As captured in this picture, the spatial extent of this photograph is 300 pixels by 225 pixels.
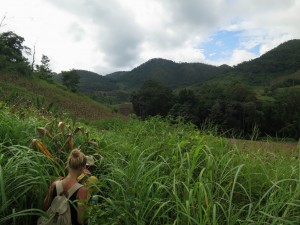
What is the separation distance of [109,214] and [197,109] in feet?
92.7

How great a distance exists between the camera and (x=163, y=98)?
39.7m

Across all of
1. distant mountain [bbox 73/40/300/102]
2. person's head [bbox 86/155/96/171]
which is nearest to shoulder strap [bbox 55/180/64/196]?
person's head [bbox 86/155/96/171]

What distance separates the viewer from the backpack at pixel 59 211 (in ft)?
7.49

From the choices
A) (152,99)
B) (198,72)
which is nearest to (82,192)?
(152,99)

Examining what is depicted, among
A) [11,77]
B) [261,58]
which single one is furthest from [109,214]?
[261,58]

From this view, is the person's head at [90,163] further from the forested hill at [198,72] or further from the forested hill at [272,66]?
the forested hill at [272,66]

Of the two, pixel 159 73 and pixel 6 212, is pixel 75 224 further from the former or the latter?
pixel 159 73

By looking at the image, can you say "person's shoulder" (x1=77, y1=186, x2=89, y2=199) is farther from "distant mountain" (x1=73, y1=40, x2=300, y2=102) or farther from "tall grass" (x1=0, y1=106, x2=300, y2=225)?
"distant mountain" (x1=73, y1=40, x2=300, y2=102)

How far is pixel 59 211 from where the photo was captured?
2.31m

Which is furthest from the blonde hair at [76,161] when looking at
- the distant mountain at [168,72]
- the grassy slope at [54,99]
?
the distant mountain at [168,72]

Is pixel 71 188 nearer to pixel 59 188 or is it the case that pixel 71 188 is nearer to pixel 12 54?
pixel 59 188

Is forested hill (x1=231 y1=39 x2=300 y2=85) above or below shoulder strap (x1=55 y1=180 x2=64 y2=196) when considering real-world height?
above

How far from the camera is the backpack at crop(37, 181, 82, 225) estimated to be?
2283mm

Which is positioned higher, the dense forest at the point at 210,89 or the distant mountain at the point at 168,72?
the distant mountain at the point at 168,72
